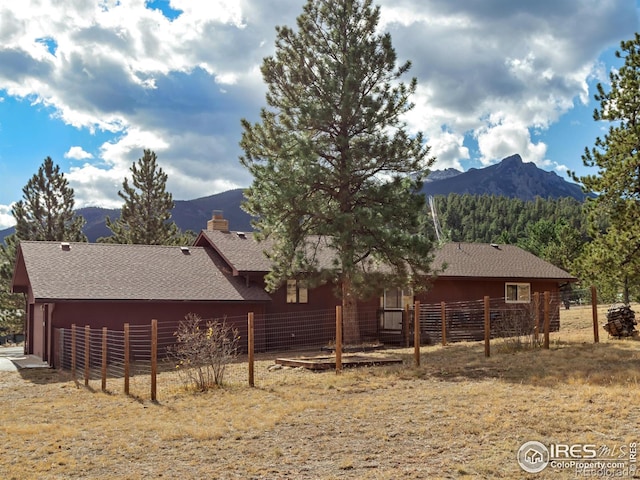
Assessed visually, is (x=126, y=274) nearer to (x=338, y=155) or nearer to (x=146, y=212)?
(x=338, y=155)

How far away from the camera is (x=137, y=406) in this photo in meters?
12.4

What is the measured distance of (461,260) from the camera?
30.1 metres

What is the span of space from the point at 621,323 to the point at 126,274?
57.3ft

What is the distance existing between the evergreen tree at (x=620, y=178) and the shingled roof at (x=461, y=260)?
344 inches

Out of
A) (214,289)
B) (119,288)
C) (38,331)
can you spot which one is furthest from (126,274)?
(38,331)

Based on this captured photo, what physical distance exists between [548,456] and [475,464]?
91 cm

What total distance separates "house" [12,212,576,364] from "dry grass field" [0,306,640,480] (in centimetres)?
672

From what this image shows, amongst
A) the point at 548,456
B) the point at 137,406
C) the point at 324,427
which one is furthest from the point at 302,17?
the point at 548,456

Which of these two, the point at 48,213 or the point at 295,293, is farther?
the point at 48,213

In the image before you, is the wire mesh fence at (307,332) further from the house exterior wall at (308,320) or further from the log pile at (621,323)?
the log pile at (621,323)

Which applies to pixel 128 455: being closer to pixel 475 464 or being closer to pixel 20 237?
pixel 475 464

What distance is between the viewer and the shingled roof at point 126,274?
2169cm

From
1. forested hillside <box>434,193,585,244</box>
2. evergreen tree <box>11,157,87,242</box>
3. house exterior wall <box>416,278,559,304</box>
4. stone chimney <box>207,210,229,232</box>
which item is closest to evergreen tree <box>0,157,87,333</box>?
evergreen tree <box>11,157,87,242</box>

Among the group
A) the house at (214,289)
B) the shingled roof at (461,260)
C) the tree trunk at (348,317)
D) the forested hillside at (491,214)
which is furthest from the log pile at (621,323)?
the forested hillside at (491,214)
